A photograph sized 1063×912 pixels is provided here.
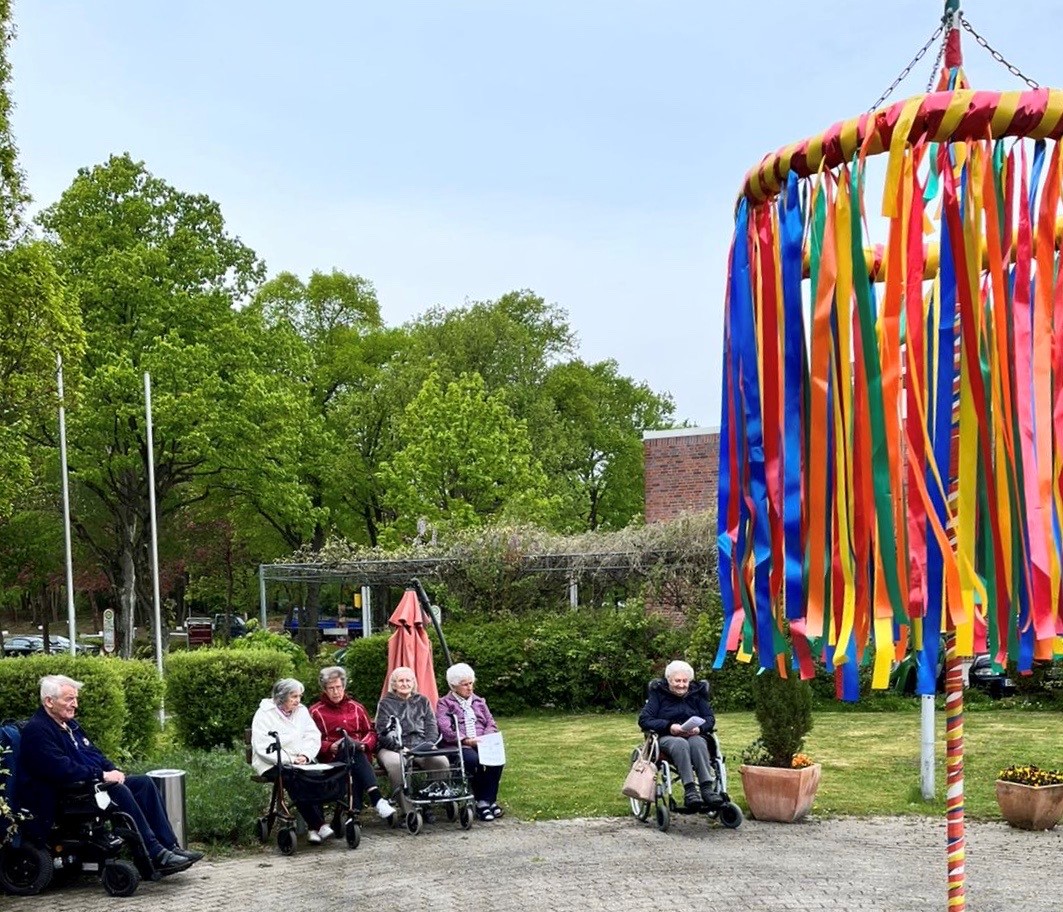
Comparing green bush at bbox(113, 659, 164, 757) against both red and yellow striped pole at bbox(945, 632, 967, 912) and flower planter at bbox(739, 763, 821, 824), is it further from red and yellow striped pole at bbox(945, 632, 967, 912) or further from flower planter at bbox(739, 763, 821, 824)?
red and yellow striped pole at bbox(945, 632, 967, 912)

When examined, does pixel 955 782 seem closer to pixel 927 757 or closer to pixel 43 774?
pixel 43 774

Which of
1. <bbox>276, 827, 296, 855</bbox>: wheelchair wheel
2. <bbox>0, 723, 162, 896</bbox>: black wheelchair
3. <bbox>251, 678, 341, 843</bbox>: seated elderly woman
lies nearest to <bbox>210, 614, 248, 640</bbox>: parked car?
<bbox>251, 678, 341, 843</bbox>: seated elderly woman

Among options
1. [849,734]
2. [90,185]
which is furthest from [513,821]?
[90,185]

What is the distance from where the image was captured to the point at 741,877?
7363mm

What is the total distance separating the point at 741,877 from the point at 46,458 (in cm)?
2197

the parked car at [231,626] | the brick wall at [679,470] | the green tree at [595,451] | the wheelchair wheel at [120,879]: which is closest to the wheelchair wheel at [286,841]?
the wheelchair wheel at [120,879]

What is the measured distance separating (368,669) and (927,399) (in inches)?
477

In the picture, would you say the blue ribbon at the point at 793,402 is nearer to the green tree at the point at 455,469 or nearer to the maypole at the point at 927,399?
the maypole at the point at 927,399

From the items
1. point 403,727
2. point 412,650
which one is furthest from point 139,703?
point 403,727

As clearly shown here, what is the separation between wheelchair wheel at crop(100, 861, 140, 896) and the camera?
7098 millimetres

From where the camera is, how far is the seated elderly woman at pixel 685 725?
8.89m

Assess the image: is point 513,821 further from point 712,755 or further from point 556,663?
point 556,663

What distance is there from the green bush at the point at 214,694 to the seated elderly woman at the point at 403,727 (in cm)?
168

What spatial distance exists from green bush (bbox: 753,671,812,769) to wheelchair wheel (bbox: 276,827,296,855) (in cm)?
347
